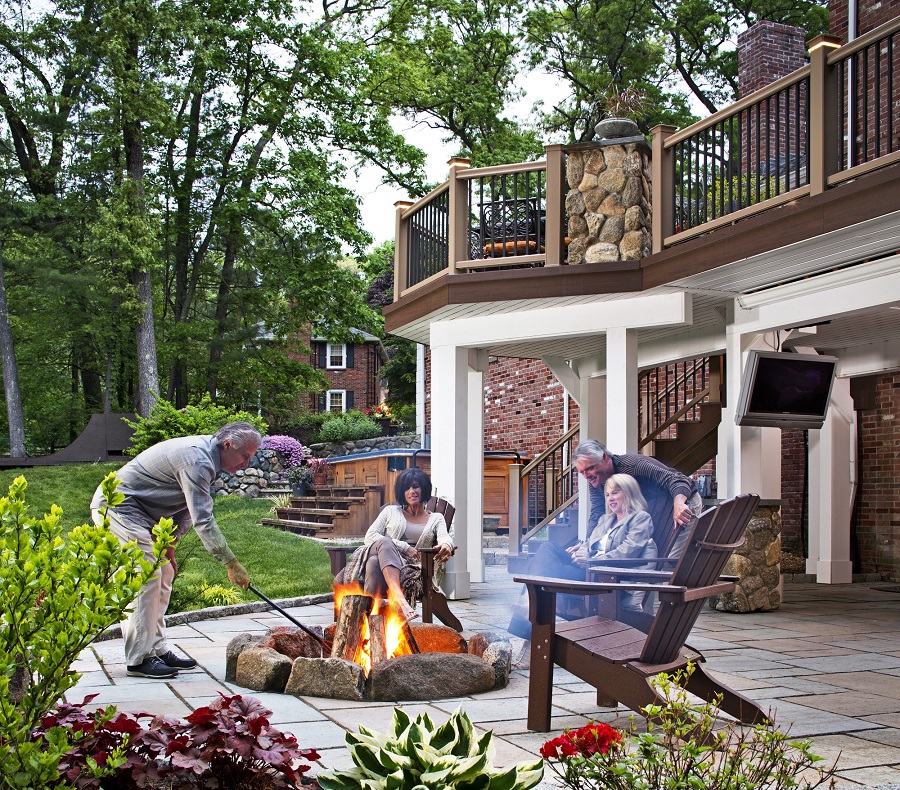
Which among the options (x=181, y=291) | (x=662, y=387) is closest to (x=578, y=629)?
(x=662, y=387)

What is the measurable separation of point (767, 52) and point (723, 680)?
38.7ft

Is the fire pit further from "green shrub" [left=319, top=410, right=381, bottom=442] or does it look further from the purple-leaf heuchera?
"green shrub" [left=319, top=410, right=381, bottom=442]

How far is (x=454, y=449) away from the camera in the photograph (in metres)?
9.31

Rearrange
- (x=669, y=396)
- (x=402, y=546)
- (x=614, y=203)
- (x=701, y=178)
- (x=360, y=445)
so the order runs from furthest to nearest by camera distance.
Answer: (x=360, y=445)
(x=669, y=396)
(x=614, y=203)
(x=701, y=178)
(x=402, y=546)

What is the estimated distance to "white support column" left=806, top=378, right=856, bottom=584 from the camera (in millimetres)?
10805

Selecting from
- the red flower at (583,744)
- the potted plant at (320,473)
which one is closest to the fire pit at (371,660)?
the red flower at (583,744)

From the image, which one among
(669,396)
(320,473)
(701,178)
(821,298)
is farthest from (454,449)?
(320,473)

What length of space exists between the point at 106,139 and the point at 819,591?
17275mm

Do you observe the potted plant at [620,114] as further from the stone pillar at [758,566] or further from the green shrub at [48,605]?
the green shrub at [48,605]

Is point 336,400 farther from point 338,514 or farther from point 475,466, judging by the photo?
point 475,466

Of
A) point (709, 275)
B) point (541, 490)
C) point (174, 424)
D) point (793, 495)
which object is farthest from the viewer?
point (541, 490)

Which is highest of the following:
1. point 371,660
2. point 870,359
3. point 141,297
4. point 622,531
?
point 141,297

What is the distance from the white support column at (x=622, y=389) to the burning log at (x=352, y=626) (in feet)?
11.7

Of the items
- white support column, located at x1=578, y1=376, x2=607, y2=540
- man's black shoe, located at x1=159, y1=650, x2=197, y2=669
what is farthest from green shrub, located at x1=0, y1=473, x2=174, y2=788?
white support column, located at x1=578, y1=376, x2=607, y2=540
